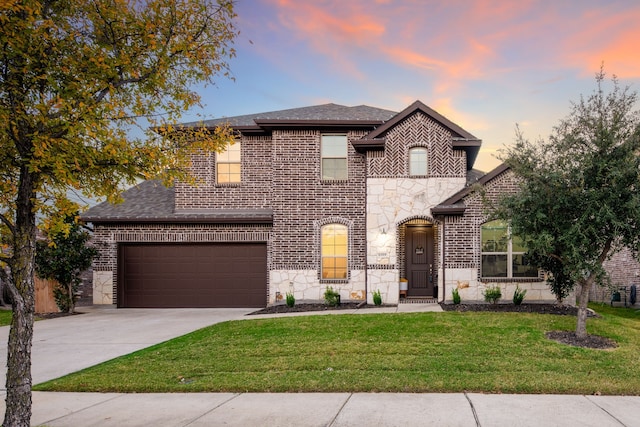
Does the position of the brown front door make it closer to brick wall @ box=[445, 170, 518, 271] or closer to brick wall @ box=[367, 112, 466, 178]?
brick wall @ box=[445, 170, 518, 271]

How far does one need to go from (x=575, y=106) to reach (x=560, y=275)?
5.16 m

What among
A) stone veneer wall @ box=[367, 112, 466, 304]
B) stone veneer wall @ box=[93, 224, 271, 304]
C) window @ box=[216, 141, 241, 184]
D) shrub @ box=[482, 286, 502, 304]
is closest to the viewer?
shrub @ box=[482, 286, 502, 304]

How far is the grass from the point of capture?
5.84m

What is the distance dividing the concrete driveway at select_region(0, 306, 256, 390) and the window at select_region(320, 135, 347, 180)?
18.9 feet

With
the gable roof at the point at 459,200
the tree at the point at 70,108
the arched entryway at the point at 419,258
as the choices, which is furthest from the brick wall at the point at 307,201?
the tree at the point at 70,108

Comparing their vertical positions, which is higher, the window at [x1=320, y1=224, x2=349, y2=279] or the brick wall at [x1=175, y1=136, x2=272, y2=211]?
the brick wall at [x1=175, y1=136, x2=272, y2=211]

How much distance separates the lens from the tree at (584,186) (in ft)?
25.0

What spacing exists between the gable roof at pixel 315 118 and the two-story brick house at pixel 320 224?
0.19 feet

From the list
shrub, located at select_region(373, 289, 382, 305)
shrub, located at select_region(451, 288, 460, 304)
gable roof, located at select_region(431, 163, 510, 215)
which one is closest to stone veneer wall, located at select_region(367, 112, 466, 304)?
shrub, located at select_region(373, 289, 382, 305)

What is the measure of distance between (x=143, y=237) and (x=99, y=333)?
5135mm

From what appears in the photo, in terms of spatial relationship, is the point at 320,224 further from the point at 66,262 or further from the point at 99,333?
the point at 66,262

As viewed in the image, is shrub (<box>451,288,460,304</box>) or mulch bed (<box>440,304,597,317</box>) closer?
mulch bed (<box>440,304,597,317</box>)

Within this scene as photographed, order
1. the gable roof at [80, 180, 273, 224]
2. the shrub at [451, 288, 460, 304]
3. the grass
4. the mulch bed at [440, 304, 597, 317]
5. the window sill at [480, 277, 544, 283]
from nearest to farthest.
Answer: the grass, the mulch bed at [440, 304, 597, 317], the shrub at [451, 288, 460, 304], the window sill at [480, 277, 544, 283], the gable roof at [80, 180, 273, 224]

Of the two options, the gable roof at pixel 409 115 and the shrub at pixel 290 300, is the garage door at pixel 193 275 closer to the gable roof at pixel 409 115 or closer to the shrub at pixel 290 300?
the shrub at pixel 290 300
